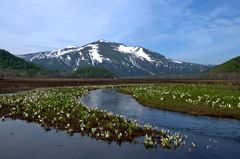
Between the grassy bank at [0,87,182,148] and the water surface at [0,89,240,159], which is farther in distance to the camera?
the grassy bank at [0,87,182,148]

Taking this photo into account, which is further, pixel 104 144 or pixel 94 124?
pixel 94 124

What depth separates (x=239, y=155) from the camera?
20.5 meters

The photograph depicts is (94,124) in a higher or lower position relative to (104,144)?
higher

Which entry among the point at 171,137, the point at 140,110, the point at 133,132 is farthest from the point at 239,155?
the point at 140,110

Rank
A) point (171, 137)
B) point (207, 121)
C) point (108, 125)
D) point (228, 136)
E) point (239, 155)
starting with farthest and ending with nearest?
point (207, 121) → point (108, 125) → point (228, 136) → point (171, 137) → point (239, 155)

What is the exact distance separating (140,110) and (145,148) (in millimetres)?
20056

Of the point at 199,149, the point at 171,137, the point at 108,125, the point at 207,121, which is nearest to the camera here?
the point at 199,149

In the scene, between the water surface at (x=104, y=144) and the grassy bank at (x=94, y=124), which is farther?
the grassy bank at (x=94, y=124)

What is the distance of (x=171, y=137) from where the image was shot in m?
23.8

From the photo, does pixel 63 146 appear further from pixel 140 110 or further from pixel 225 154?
pixel 140 110

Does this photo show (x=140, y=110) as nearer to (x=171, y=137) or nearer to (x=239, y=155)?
(x=171, y=137)

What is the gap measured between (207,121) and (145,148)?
12.5 metres

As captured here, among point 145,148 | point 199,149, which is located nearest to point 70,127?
point 145,148

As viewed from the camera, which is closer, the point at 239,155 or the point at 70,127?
the point at 239,155
